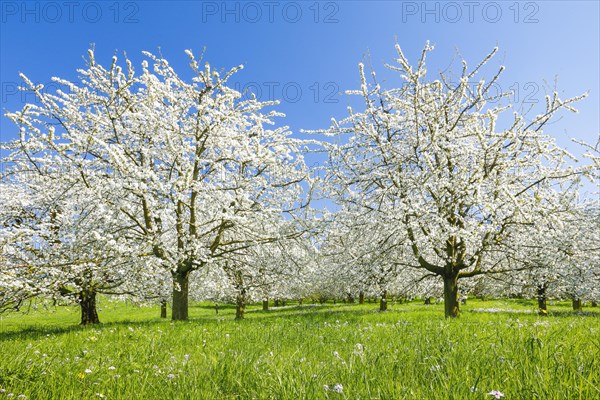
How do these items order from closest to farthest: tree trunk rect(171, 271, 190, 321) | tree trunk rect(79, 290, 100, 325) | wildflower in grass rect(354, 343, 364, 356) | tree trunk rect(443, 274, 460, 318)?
wildflower in grass rect(354, 343, 364, 356) → tree trunk rect(443, 274, 460, 318) → tree trunk rect(171, 271, 190, 321) → tree trunk rect(79, 290, 100, 325)

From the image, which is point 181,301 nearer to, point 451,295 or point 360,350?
point 451,295

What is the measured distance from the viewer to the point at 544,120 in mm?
11219

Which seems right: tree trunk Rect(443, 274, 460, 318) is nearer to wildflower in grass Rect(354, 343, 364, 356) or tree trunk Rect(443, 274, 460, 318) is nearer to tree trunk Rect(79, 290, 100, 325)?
wildflower in grass Rect(354, 343, 364, 356)

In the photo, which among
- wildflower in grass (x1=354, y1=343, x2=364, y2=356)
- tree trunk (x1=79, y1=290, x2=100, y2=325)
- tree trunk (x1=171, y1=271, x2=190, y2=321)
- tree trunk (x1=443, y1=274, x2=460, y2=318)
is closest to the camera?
wildflower in grass (x1=354, y1=343, x2=364, y2=356)

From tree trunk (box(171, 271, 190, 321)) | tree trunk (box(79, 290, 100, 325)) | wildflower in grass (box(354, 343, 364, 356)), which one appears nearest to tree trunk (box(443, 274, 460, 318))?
tree trunk (box(171, 271, 190, 321))

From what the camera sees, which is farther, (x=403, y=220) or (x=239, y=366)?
(x=403, y=220)

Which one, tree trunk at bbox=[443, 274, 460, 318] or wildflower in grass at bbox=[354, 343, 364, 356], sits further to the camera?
Result: tree trunk at bbox=[443, 274, 460, 318]

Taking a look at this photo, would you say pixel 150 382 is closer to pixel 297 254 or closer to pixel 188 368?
pixel 188 368

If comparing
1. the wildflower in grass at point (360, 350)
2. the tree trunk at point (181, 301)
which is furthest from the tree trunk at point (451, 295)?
the wildflower in grass at point (360, 350)

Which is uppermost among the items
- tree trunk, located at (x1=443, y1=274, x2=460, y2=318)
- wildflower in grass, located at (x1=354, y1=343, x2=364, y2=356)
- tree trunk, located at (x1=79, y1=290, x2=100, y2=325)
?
wildflower in grass, located at (x1=354, y1=343, x2=364, y2=356)

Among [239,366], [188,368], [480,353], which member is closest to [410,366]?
[480,353]

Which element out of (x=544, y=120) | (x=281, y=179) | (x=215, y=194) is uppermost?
(x=544, y=120)

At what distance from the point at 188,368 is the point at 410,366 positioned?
213 centimetres

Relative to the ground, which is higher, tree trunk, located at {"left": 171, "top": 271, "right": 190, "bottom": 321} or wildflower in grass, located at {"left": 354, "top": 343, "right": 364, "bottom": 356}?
wildflower in grass, located at {"left": 354, "top": 343, "right": 364, "bottom": 356}
